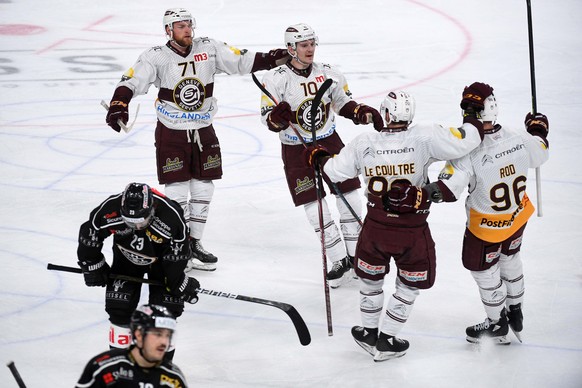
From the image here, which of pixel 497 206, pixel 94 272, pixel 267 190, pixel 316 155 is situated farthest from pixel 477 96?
pixel 267 190

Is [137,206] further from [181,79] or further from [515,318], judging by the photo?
[515,318]

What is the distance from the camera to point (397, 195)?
4641 millimetres

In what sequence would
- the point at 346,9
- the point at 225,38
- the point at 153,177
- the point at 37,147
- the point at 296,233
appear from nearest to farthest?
1. the point at 296,233
2. the point at 153,177
3. the point at 37,147
4. the point at 225,38
5. the point at 346,9

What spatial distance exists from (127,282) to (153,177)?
2.87m

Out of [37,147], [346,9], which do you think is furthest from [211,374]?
[346,9]

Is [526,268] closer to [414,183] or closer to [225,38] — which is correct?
[414,183]

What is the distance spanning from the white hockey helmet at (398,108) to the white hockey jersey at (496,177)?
327 millimetres

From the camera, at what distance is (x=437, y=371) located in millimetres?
4887

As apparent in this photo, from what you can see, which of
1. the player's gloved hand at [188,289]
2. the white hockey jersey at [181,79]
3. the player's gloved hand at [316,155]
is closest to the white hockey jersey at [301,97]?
the white hockey jersey at [181,79]

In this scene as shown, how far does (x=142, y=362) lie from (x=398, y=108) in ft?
6.32

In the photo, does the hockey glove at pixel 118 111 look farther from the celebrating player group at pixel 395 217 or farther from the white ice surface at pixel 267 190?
the white ice surface at pixel 267 190

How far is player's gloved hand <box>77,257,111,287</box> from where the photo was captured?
4.61 m

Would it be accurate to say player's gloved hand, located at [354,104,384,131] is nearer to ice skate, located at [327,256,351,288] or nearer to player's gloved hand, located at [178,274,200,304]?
ice skate, located at [327,256,351,288]

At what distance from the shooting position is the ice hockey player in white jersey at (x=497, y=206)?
4812mm
